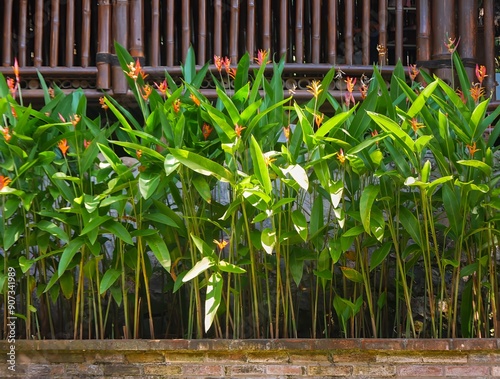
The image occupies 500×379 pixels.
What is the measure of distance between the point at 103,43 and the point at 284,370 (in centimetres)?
276

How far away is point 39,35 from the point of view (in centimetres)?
660

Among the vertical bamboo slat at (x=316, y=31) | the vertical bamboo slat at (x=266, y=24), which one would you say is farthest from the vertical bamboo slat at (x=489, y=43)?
the vertical bamboo slat at (x=266, y=24)

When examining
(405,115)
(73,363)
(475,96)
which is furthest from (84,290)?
(475,96)

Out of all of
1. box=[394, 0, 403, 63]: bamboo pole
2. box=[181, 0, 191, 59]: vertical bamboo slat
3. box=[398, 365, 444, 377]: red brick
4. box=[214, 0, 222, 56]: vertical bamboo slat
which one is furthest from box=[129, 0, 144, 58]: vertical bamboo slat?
box=[398, 365, 444, 377]: red brick

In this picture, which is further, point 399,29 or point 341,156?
point 399,29

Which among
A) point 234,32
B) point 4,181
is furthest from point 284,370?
point 234,32

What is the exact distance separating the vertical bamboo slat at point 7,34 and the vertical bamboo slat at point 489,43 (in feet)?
10.7

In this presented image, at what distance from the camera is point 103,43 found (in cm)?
650

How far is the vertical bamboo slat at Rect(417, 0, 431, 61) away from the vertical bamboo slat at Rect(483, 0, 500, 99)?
1.43 feet

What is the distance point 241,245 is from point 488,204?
1258 mm

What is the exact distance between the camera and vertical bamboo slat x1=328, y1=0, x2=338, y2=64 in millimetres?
6547

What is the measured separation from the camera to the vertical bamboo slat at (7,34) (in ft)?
21.7

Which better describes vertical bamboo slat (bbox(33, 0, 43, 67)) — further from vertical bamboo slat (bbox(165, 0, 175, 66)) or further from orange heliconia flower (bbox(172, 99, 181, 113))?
orange heliconia flower (bbox(172, 99, 181, 113))

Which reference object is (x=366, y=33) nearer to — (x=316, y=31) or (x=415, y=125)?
(x=316, y=31)
